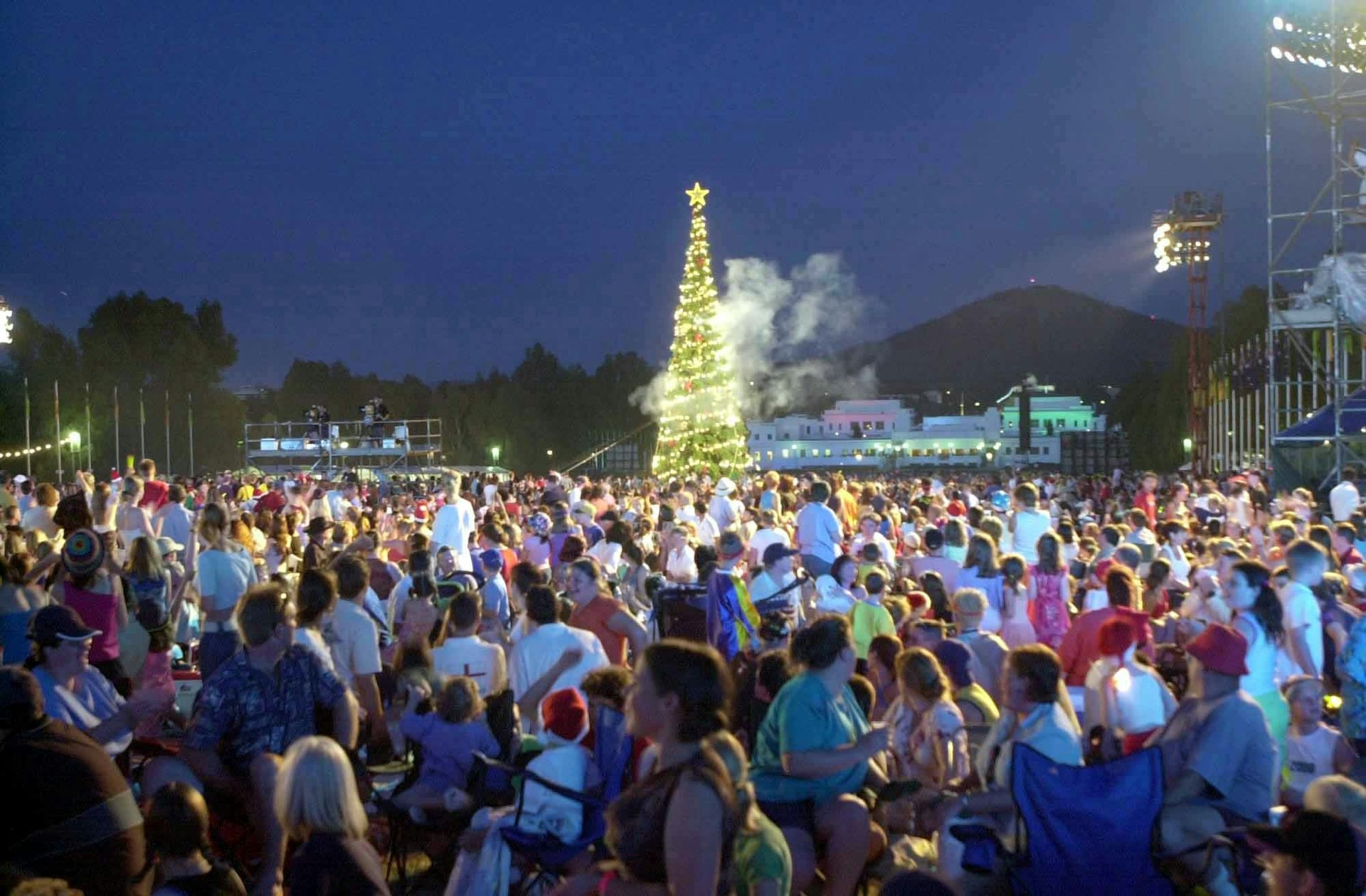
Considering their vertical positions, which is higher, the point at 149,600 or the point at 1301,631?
the point at 149,600

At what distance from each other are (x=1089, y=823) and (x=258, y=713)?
3.13 m

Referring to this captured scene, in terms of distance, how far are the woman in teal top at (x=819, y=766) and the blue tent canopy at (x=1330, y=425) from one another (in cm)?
1995

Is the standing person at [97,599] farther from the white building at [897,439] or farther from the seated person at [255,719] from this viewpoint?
the white building at [897,439]

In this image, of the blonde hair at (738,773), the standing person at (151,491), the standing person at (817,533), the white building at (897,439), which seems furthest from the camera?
the white building at (897,439)

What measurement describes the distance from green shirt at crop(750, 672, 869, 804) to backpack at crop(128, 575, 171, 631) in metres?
4.41

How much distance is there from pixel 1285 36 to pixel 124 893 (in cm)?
2401

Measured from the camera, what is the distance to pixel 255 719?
14.9ft

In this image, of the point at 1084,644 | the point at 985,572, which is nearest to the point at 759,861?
the point at 1084,644

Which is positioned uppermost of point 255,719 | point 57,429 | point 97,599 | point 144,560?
point 57,429

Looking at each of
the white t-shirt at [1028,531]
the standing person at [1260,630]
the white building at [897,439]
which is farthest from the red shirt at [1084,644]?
the white building at [897,439]

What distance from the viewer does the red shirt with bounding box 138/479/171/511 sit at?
11766 millimetres

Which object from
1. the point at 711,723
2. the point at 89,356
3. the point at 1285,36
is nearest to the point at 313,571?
the point at 711,723

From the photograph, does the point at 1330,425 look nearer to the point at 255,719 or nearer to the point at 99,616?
the point at 99,616

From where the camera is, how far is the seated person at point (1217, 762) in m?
4.26
